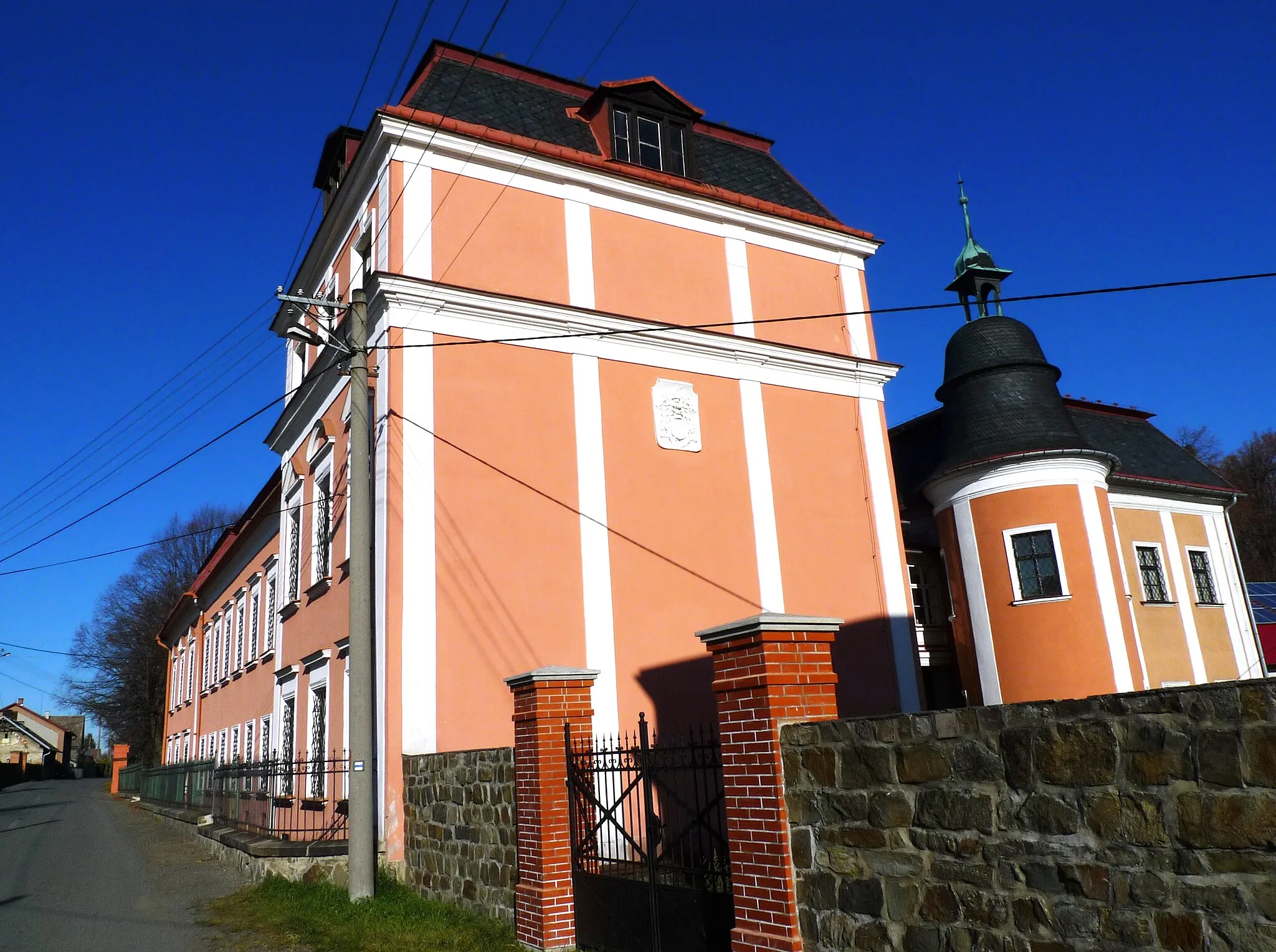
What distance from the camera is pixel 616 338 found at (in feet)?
48.8

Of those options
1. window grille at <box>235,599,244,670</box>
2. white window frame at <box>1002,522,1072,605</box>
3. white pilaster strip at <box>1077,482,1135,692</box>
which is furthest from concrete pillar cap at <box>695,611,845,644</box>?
window grille at <box>235,599,244,670</box>

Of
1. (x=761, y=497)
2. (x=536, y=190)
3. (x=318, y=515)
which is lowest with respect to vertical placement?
(x=761, y=497)

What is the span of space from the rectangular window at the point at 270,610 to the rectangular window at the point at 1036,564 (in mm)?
14623

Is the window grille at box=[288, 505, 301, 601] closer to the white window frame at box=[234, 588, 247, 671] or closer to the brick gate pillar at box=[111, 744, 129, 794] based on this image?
the white window frame at box=[234, 588, 247, 671]

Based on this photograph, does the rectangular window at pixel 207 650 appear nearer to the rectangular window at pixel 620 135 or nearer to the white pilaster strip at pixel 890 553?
the rectangular window at pixel 620 135

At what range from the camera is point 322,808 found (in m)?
14.2

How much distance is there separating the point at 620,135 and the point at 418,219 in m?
4.31

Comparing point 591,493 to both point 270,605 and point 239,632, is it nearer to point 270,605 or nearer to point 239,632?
point 270,605

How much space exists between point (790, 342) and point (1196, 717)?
13.2 m

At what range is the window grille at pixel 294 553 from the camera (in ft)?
57.8

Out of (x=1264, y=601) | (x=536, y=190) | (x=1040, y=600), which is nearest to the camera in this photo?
(x=536, y=190)

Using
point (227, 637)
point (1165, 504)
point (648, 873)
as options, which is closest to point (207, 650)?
point (227, 637)

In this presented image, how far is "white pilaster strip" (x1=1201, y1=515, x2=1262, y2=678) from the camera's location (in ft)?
79.6

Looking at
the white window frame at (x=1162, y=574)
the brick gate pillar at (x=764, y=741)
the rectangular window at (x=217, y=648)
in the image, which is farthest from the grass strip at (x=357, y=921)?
the white window frame at (x=1162, y=574)
